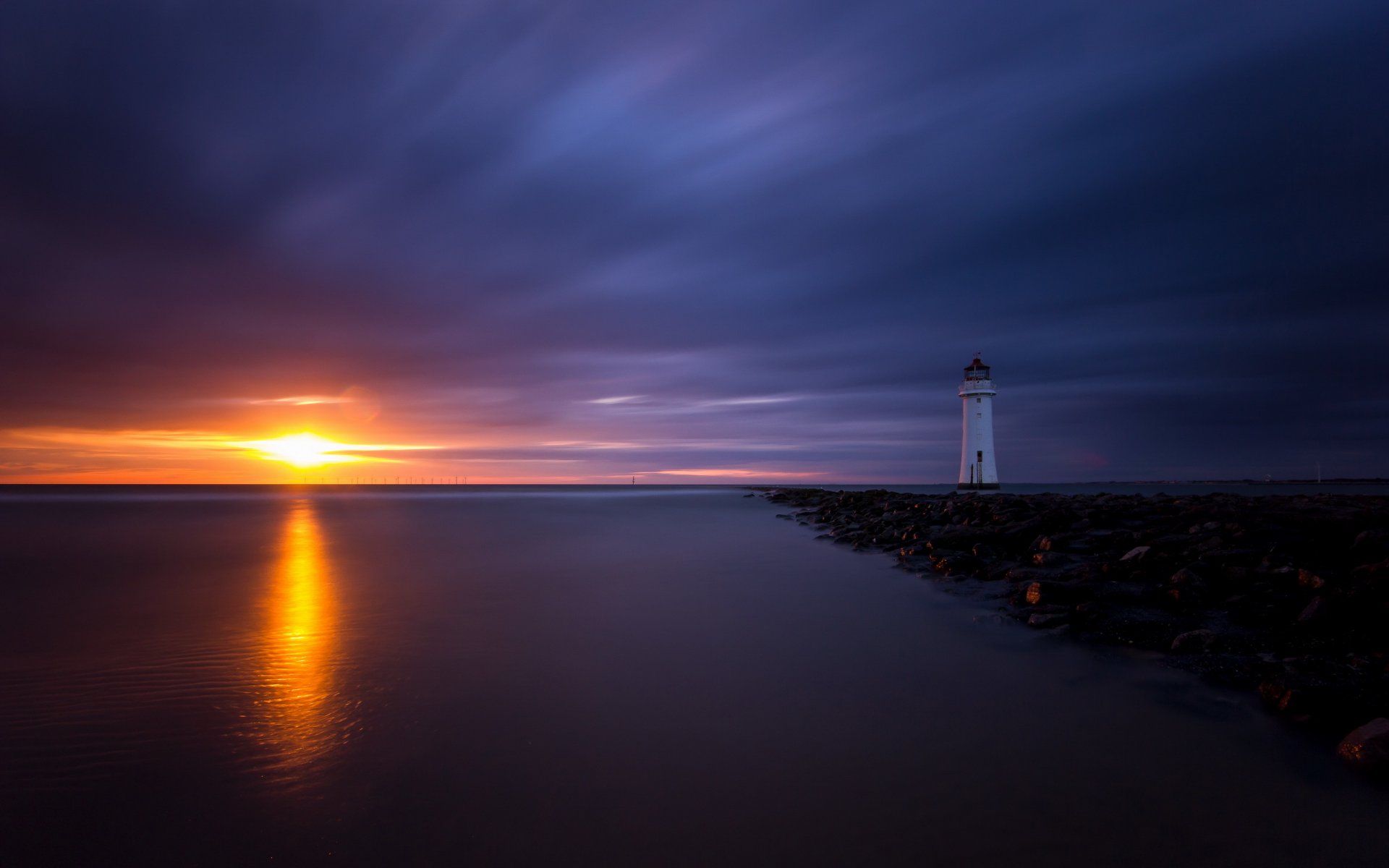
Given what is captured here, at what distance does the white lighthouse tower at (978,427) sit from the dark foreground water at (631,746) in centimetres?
3109

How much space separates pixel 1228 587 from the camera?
302 inches

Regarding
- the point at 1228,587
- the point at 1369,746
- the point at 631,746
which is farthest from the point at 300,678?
the point at 1228,587

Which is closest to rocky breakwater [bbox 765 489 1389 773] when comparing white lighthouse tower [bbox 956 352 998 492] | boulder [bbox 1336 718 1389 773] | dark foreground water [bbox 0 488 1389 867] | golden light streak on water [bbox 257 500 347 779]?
boulder [bbox 1336 718 1389 773]

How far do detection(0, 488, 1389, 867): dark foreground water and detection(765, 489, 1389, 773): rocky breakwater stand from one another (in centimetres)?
51

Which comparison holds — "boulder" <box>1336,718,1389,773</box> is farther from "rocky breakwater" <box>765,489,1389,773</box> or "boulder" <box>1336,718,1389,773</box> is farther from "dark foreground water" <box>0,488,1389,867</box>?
"dark foreground water" <box>0,488,1389,867</box>

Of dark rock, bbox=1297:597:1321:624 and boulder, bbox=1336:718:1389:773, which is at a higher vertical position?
dark rock, bbox=1297:597:1321:624

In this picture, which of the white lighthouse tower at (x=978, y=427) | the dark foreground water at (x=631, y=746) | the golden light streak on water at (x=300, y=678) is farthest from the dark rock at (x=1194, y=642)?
the white lighthouse tower at (x=978, y=427)

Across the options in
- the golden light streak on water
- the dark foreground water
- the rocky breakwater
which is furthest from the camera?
the rocky breakwater

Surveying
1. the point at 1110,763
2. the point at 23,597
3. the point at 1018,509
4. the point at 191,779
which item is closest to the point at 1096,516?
the point at 1018,509

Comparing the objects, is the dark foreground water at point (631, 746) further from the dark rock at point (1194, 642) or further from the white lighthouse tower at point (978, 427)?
the white lighthouse tower at point (978, 427)

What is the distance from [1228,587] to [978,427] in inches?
1237

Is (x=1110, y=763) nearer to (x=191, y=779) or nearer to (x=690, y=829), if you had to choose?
(x=690, y=829)

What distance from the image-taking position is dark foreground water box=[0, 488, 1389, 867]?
3225mm

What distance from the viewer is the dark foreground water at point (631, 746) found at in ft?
10.6
